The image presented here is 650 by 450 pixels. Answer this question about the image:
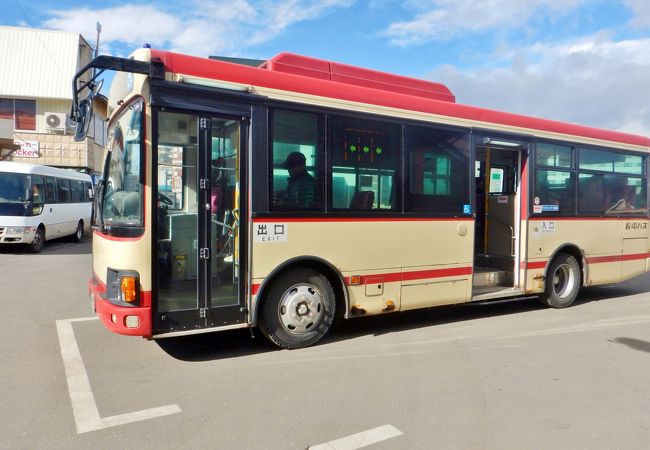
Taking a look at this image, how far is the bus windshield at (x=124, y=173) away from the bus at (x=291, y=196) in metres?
0.02

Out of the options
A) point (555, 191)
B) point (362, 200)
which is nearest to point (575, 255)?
point (555, 191)

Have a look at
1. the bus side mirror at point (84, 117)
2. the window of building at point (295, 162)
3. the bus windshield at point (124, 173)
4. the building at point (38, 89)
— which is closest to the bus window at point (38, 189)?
the building at point (38, 89)

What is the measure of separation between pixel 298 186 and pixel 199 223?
1170 mm

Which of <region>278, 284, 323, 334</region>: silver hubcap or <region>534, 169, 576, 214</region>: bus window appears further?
<region>534, 169, 576, 214</region>: bus window

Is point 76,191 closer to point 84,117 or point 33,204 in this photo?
point 33,204

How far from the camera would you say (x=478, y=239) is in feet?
28.7

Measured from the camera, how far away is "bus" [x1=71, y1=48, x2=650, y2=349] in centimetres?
492

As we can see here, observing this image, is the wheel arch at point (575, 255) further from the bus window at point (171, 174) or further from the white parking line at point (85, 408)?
the white parking line at point (85, 408)

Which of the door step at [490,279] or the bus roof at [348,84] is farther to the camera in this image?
the door step at [490,279]

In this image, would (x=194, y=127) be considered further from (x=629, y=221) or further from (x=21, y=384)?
(x=629, y=221)

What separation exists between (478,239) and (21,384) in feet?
22.4

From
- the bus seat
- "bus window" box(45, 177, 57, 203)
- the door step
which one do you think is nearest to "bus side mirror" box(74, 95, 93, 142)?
the bus seat

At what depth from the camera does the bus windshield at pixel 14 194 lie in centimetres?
1455

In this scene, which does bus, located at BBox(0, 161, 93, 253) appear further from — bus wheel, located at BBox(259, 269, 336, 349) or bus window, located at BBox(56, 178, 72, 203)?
bus wheel, located at BBox(259, 269, 336, 349)
